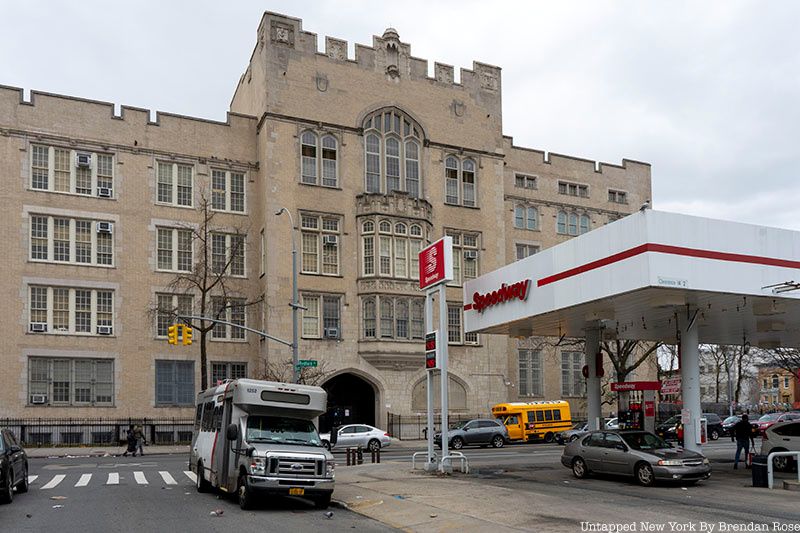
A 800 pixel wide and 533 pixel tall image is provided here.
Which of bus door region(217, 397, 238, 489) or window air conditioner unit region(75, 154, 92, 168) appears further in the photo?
window air conditioner unit region(75, 154, 92, 168)

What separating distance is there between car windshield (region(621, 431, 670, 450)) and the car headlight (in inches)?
403

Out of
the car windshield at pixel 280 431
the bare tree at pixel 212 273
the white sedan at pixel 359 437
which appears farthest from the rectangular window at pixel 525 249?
the car windshield at pixel 280 431

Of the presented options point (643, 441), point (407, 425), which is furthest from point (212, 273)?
point (643, 441)

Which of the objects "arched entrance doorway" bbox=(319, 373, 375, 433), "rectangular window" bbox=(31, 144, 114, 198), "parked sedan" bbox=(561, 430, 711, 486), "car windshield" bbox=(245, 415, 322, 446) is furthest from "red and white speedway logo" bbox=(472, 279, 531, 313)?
"rectangular window" bbox=(31, 144, 114, 198)

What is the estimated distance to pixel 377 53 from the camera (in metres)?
53.7

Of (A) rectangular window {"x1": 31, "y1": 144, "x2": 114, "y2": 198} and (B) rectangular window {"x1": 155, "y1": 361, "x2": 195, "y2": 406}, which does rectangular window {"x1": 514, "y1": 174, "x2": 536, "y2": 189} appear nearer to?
(B) rectangular window {"x1": 155, "y1": 361, "x2": 195, "y2": 406}

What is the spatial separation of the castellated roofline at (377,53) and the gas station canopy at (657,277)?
28.1m

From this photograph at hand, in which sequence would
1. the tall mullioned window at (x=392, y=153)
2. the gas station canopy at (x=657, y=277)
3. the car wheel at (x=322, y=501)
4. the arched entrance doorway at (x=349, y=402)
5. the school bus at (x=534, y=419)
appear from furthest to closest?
the tall mullioned window at (x=392, y=153) < the arched entrance doorway at (x=349, y=402) < the school bus at (x=534, y=419) < the gas station canopy at (x=657, y=277) < the car wheel at (x=322, y=501)

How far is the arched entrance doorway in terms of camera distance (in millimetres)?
51750

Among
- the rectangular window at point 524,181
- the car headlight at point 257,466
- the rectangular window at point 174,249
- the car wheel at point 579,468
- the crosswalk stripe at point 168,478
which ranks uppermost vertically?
the rectangular window at point 524,181

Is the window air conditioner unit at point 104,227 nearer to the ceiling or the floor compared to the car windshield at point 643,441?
nearer to the ceiling

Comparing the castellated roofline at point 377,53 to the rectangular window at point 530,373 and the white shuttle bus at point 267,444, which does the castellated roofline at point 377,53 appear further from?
the white shuttle bus at point 267,444

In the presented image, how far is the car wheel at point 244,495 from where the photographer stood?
1697 centimetres

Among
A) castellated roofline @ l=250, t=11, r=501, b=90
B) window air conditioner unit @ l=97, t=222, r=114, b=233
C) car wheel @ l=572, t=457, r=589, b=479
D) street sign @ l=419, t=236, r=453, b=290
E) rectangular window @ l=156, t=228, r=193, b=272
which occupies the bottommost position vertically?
car wheel @ l=572, t=457, r=589, b=479
